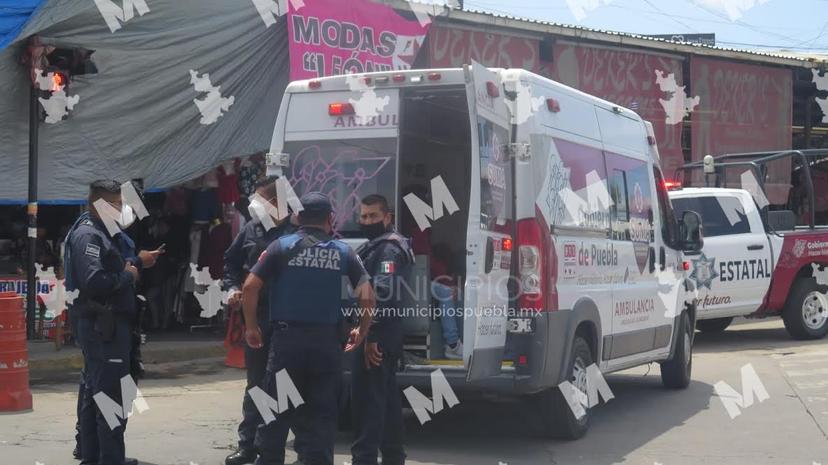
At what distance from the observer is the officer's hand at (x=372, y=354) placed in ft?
23.3

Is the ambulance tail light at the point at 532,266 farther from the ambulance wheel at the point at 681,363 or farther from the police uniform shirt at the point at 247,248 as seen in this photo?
the ambulance wheel at the point at 681,363

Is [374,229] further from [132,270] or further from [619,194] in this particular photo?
[619,194]

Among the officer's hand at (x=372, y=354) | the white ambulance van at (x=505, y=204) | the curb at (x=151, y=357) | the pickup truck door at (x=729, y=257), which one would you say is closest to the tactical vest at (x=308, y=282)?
the officer's hand at (x=372, y=354)

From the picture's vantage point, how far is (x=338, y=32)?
608 inches

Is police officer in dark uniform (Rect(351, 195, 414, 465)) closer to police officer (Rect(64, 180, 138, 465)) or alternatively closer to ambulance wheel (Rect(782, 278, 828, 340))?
police officer (Rect(64, 180, 138, 465))

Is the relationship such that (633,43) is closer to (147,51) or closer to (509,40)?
(509,40)

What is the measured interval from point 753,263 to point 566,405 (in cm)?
742

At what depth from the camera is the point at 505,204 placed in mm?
7879

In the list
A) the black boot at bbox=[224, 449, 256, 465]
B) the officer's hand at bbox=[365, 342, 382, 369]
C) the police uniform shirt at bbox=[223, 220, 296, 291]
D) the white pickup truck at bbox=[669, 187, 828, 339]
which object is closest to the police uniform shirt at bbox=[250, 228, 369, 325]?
the officer's hand at bbox=[365, 342, 382, 369]

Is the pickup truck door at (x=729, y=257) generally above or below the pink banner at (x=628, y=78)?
below

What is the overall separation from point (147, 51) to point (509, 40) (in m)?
7.68

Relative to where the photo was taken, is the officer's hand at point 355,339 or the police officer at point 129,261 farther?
the police officer at point 129,261

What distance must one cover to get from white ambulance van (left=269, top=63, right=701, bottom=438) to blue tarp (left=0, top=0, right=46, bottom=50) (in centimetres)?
445

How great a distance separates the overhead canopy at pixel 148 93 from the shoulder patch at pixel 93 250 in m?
5.48
